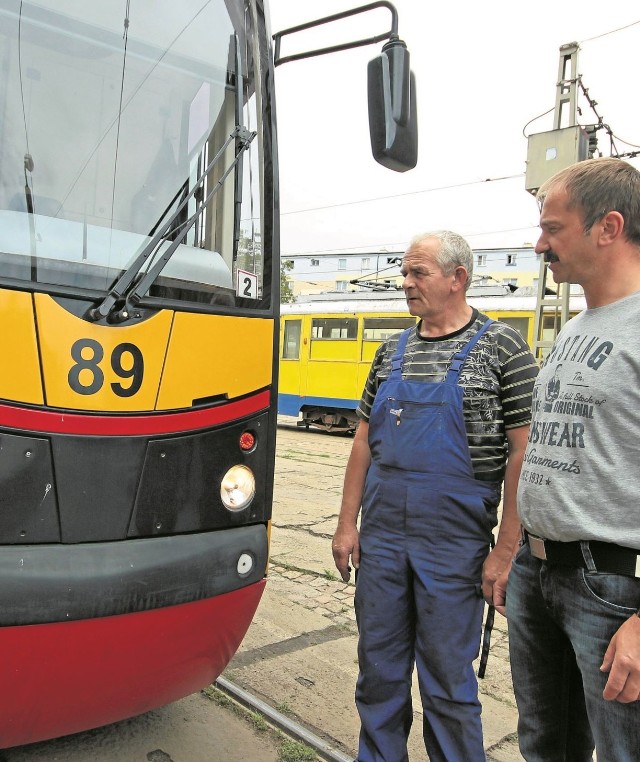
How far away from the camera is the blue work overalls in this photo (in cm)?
208

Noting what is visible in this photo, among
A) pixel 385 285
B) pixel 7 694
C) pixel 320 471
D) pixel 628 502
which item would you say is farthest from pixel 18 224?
pixel 385 285

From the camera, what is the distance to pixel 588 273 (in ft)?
5.28

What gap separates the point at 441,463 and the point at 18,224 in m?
1.42

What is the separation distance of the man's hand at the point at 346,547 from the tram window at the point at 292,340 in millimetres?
12993

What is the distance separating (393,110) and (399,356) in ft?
2.98

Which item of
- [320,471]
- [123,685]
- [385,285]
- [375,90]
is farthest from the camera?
[385,285]

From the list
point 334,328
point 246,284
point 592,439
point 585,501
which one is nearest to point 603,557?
point 585,501

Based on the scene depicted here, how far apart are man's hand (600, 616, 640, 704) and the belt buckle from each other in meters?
0.25

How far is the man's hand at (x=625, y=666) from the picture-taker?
1.36 m

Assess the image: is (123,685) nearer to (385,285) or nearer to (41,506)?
(41,506)

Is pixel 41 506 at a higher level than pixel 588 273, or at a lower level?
lower

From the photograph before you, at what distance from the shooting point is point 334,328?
1468cm

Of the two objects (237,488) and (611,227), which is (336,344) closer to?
(237,488)

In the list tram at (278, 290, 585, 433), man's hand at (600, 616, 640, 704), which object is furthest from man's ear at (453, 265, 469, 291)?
tram at (278, 290, 585, 433)
